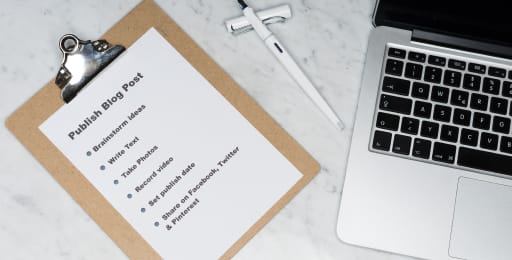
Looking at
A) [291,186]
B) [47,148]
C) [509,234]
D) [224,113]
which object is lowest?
[509,234]

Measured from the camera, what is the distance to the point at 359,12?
69 centimetres

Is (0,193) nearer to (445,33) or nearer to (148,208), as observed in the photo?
(148,208)

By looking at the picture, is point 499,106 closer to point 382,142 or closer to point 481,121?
point 481,121

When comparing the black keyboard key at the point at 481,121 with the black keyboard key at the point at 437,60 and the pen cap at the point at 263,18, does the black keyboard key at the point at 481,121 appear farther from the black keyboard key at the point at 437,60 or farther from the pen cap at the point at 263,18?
the pen cap at the point at 263,18

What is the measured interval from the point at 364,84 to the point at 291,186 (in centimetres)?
14

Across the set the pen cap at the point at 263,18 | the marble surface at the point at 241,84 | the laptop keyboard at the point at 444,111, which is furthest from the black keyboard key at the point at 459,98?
the pen cap at the point at 263,18

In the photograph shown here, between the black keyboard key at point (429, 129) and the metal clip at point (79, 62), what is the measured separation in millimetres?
350

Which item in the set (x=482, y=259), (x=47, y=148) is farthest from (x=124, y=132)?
(x=482, y=259)

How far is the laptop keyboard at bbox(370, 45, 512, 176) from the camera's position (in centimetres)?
64

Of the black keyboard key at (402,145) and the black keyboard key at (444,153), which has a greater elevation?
the black keyboard key at (402,145)

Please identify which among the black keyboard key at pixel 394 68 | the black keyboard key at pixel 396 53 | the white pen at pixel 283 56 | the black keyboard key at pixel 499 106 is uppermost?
the white pen at pixel 283 56

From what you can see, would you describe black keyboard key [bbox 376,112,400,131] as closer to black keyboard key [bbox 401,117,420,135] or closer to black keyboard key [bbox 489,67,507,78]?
black keyboard key [bbox 401,117,420,135]

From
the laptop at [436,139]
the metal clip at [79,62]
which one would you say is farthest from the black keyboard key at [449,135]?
the metal clip at [79,62]

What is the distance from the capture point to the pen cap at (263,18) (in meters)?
0.68
